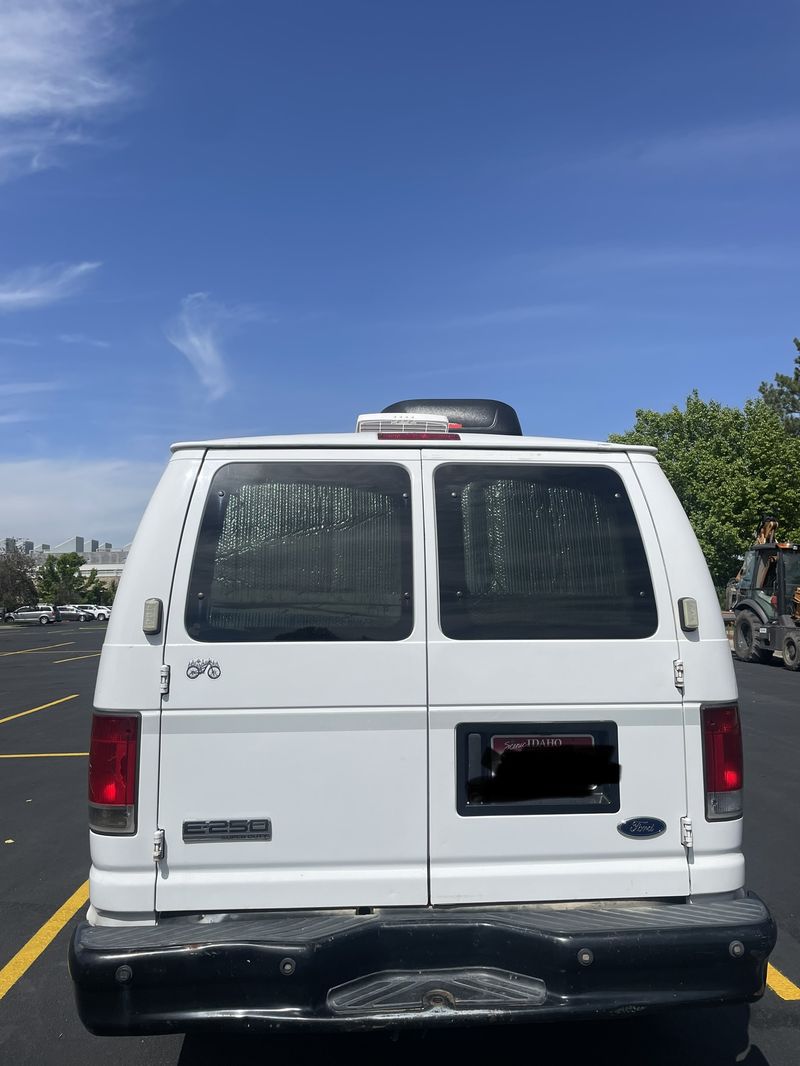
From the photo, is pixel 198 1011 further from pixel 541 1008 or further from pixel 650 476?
pixel 650 476

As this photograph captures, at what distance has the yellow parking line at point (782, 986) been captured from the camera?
13.1ft

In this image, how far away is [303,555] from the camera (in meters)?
3.13

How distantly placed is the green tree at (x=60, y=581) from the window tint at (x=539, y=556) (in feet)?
339

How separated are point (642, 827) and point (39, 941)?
3.27 meters

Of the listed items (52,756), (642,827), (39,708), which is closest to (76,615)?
(39,708)

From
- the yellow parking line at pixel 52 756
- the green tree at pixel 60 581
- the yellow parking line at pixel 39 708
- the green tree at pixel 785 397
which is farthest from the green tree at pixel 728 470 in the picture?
the green tree at pixel 60 581

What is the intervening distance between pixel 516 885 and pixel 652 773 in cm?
57

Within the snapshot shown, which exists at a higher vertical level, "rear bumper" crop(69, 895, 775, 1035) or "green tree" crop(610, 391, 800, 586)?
"green tree" crop(610, 391, 800, 586)

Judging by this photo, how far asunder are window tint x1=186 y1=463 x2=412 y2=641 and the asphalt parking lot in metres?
1.56

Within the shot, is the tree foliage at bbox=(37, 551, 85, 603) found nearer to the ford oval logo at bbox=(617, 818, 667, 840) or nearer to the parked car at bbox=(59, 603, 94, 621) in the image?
the parked car at bbox=(59, 603, 94, 621)

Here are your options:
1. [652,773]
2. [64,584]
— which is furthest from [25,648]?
[64,584]

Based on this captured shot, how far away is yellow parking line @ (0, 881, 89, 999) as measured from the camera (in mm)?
4238

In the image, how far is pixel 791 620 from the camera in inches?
779

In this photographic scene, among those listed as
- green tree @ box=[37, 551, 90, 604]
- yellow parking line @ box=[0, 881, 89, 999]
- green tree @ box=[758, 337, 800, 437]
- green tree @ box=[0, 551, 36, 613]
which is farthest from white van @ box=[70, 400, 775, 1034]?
green tree @ box=[37, 551, 90, 604]
